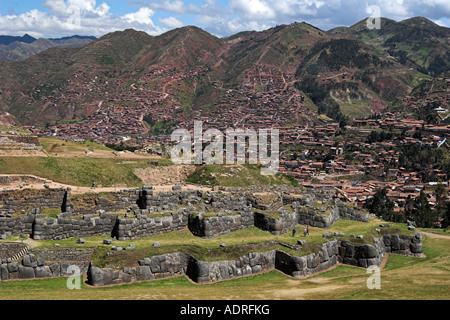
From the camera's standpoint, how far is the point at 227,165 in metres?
46.8

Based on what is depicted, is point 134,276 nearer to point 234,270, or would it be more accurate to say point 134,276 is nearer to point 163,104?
point 234,270

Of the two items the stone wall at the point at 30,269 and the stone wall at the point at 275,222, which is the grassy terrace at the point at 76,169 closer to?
the stone wall at the point at 30,269

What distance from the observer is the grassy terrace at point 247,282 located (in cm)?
1912

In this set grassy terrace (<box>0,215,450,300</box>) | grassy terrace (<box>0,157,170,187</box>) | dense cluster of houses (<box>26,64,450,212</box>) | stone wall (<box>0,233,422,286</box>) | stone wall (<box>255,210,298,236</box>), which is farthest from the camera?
dense cluster of houses (<box>26,64,450,212</box>)

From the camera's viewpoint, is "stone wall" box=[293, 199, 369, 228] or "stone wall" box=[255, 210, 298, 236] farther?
"stone wall" box=[293, 199, 369, 228]

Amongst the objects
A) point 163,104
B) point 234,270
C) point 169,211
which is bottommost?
point 234,270

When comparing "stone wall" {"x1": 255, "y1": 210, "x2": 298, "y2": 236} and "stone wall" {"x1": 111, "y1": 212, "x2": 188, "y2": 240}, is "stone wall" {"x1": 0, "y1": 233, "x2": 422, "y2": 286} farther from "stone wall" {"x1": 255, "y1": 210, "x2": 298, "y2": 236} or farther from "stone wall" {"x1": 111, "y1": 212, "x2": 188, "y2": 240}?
"stone wall" {"x1": 255, "y1": 210, "x2": 298, "y2": 236}

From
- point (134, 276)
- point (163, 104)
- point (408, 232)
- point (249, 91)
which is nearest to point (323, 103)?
point (249, 91)

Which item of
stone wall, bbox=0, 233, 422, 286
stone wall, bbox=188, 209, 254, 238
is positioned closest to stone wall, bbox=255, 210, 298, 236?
stone wall, bbox=188, 209, 254, 238

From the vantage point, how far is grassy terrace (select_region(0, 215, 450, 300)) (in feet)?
62.7

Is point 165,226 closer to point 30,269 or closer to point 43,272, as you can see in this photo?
point 43,272

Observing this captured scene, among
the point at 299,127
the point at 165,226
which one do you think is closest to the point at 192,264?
the point at 165,226

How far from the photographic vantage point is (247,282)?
23797 millimetres
